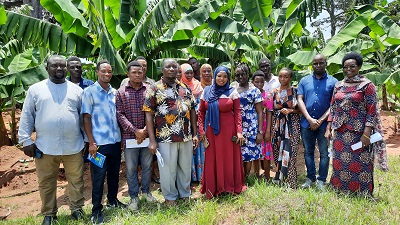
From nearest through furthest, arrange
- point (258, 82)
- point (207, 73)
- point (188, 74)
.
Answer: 1. point (258, 82)
2. point (188, 74)
3. point (207, 73)

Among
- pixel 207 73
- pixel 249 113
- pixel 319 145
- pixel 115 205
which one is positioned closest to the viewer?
pixel 115 205

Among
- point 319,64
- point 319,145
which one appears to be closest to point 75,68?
point 319,64

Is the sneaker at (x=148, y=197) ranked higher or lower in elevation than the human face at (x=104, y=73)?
lower

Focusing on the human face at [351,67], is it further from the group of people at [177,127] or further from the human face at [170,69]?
the human face at [170,69]

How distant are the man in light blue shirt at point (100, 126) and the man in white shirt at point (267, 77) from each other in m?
2.17

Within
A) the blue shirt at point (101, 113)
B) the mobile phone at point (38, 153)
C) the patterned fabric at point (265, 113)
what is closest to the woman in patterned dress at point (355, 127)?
the patterned fabric at point (265, 113)

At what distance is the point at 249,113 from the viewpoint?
161 inches

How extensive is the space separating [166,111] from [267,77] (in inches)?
72.9

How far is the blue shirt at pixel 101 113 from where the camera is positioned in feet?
11.6

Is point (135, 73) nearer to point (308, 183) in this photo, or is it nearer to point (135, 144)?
point (135, 144)

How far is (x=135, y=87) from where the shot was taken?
12.5ft

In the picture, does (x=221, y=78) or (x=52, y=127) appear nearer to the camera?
(x=52, y=127)

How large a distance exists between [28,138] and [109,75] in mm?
1075

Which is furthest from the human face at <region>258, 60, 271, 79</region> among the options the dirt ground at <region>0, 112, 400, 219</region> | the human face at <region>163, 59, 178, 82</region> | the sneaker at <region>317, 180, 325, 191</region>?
the dirt ground at <region>0, 112, 400, 219</region>
